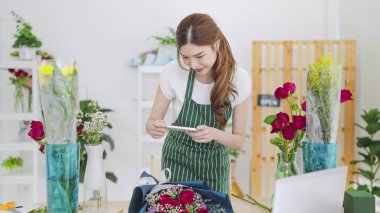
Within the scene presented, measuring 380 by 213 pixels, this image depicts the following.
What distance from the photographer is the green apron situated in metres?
2.11

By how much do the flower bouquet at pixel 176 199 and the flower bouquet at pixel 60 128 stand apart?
0.22 metres

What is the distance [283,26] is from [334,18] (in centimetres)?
57

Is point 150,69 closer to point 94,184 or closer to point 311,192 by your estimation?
point 94,184

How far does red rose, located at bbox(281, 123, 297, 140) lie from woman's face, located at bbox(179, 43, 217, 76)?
2.09 ft

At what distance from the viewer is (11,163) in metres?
4.19

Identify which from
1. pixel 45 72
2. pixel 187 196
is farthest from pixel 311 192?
pixel 45 72

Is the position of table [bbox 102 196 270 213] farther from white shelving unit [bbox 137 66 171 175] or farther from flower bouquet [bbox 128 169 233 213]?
white shelving unit [bbox 137 66 171 175]

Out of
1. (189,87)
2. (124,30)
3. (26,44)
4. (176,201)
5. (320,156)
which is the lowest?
(176,201)

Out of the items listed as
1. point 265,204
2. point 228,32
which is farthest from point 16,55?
point 265,204

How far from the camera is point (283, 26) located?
16.0 feet

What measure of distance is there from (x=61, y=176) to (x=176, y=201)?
13.5 inches

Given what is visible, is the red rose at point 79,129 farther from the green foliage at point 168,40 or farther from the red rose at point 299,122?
the green foliage at point 168,40


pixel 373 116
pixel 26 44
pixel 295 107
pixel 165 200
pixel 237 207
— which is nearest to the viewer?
pixel 165 200

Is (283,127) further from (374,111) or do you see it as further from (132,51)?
(132,51)
